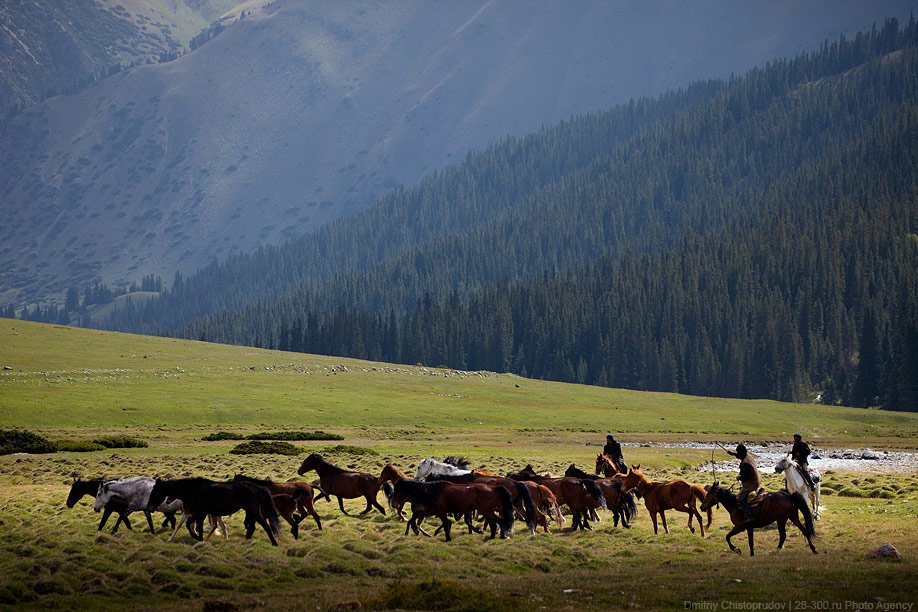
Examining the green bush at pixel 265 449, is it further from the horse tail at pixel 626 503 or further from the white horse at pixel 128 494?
the horse tail at pixel 626 503

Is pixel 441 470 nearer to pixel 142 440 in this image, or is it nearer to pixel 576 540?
pixel 576 540

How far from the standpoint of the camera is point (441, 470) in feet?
125

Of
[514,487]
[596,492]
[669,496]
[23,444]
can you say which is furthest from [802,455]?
[23,444]

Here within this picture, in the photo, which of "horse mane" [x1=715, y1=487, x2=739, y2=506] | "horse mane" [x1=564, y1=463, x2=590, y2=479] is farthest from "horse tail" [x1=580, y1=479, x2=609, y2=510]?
"horse mane" [x1=715, y1=487, x2=739, y2=506]

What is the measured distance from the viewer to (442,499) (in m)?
32.4

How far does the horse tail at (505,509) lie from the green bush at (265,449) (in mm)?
30655

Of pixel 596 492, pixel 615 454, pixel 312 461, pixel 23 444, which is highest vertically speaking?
pixel 615 454

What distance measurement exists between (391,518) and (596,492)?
24.7ft

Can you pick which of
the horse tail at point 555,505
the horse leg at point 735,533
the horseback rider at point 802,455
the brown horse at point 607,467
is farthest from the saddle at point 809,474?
the horse tail at point 555,505

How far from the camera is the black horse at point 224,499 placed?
3039 centimetres

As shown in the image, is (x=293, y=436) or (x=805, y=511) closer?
(x=805, y=511)

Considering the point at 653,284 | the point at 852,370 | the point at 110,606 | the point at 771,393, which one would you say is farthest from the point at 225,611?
the point at 653,284

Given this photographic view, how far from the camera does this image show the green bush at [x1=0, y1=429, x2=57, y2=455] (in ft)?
197

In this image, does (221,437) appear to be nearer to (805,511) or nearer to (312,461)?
(312,461)
